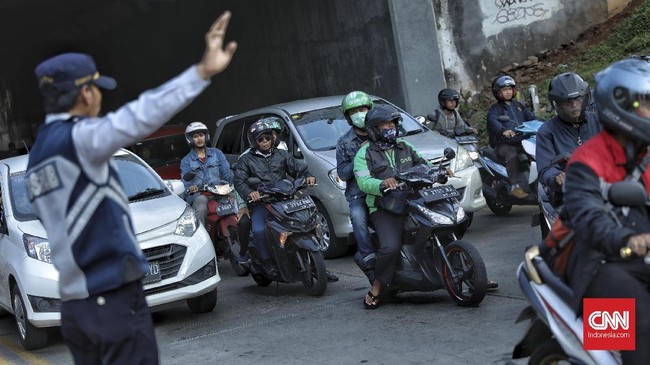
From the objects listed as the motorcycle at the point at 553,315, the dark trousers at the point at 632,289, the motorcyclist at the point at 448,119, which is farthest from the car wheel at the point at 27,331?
the motorcyclist at the point at 448,119

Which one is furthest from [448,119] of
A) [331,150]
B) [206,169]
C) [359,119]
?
[359,119]

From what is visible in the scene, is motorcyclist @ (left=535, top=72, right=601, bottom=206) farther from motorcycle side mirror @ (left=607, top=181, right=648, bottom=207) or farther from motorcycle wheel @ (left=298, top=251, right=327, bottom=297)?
motorcycle side mirror @ (left=607, top=181, right=648, bottom=207)

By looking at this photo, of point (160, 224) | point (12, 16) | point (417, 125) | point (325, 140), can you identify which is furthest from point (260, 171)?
point (12, 16)

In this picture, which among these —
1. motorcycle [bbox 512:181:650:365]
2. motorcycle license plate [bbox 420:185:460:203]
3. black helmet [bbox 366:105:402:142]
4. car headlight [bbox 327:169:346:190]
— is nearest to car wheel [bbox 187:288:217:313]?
black helmet [bbox 366:105:402:142]

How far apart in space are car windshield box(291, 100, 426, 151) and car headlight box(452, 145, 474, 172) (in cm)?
68

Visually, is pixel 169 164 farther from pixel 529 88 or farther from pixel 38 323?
pixel 38 323

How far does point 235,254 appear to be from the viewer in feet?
37.4

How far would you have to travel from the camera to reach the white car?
356 inches

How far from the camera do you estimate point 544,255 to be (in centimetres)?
495

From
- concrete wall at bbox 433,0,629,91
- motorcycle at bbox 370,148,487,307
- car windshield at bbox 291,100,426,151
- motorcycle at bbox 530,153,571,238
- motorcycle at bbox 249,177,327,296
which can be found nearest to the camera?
motorcycle at bbox 530,153,571,238

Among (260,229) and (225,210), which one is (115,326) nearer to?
(260,229)

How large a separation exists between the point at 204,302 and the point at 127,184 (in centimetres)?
140

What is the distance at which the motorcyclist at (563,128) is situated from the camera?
8008 mm

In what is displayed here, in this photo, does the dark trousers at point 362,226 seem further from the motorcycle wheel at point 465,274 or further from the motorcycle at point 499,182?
the motorcycle at point 499,182
